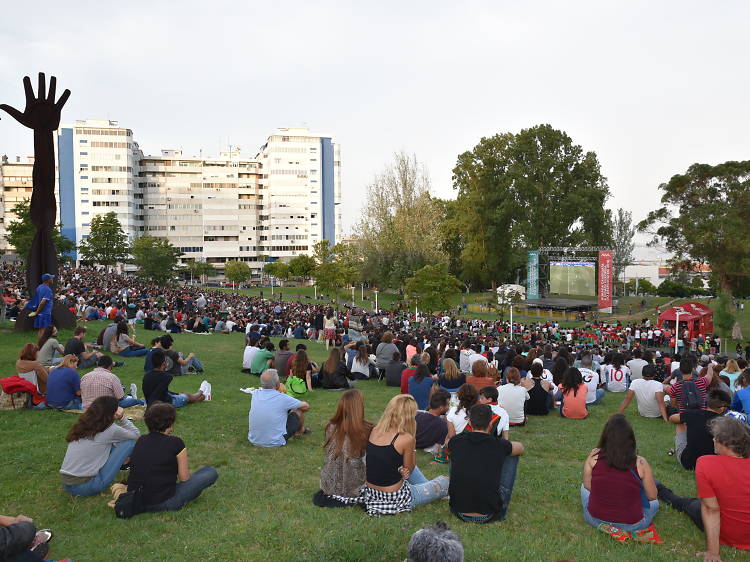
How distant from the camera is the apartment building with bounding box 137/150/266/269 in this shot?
338 feet

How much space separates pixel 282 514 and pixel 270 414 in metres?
2.13

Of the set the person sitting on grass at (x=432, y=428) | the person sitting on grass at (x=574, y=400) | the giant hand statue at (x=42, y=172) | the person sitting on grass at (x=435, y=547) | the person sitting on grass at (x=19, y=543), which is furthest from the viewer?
the giant hand statue at (x=42, y=172)

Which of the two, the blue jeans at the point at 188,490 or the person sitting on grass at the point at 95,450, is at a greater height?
the person sitting on grass at the point at 95,450

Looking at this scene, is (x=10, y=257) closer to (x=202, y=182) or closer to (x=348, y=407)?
(x=202, y=182)

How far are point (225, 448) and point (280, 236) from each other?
10155 cm

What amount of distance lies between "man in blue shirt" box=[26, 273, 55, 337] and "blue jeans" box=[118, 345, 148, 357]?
10.4ft

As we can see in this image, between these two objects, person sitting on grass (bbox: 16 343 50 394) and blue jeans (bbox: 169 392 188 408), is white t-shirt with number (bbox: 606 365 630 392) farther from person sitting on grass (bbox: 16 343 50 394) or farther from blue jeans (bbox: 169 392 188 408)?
person sitting on grass (bbox: 16 343 50 394)

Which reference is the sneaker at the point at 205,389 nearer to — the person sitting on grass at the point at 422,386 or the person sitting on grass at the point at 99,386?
the person sitting on grass at the point at 99,386

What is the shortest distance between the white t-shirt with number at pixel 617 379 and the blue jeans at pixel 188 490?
10530 mm

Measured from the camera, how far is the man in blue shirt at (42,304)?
14877 mm

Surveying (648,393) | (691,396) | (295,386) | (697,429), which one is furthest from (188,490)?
(648,393)

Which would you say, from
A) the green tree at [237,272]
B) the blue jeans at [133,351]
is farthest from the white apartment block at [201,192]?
the blue jeans at [133,351]

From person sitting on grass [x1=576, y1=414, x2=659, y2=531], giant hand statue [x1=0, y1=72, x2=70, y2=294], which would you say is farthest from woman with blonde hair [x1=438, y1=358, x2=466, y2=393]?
giant hand statue [x1=0, y1=72, x2=70, y2=294]

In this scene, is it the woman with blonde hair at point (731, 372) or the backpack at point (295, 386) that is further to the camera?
the backpack at point (295, 386)
